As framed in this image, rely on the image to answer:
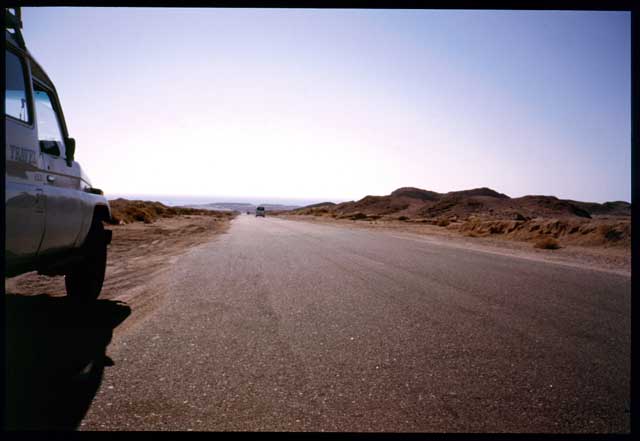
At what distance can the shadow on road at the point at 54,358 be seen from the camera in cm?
238

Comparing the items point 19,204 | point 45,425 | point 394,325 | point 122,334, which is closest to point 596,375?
point 394,325

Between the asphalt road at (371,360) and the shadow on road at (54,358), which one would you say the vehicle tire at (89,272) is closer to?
the shadow on road at (54,358)

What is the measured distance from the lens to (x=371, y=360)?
3.30 meters

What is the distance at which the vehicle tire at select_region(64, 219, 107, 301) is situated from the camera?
4.93m

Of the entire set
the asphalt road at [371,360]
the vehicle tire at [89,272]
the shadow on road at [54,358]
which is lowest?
the shadow on road at [54,358]

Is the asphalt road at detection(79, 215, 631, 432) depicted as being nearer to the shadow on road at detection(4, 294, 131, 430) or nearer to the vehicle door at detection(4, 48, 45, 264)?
the shadow on road at detection(4, 294, 131, 430)

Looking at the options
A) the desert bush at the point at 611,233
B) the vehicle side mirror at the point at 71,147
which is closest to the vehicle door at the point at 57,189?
the vehicle side mirror at the point at 71,147

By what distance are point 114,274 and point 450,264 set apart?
693cm

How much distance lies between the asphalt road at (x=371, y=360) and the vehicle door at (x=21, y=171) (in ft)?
3.78

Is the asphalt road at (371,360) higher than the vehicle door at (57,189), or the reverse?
the vehicle door at (57,189)

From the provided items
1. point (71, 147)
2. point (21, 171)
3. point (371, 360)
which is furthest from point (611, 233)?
point (21, 171)

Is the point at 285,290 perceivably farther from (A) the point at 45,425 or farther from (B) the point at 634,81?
(B) the point at 634,81

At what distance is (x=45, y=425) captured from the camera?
2.24m

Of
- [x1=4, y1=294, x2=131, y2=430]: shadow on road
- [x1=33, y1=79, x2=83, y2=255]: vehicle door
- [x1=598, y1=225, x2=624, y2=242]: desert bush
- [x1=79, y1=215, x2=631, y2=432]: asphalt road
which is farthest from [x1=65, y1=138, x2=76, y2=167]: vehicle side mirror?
[x1=598, y1=225, x2=624, y2=242]: desert bush
